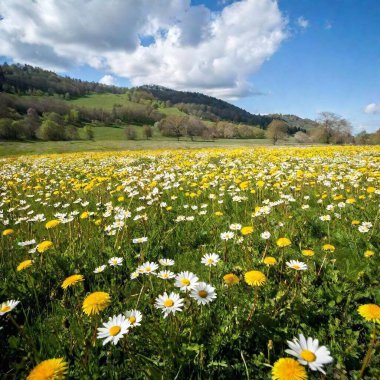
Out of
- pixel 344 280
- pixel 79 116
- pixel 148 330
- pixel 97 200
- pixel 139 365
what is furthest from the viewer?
pixel 79 116

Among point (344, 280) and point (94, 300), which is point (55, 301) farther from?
point (344, 280)

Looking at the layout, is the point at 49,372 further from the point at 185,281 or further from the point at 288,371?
the point at 288,371

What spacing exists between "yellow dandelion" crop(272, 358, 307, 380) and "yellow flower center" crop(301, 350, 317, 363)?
0.05 metres

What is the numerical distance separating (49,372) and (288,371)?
45.9 inches

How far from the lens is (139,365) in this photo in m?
1.69

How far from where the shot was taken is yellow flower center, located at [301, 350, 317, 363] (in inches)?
51.2

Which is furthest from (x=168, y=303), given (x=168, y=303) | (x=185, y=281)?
(x=185, y=281)

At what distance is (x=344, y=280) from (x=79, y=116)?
121409 millimetres

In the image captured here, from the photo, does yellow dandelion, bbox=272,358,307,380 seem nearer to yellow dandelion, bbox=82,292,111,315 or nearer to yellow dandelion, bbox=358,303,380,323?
yellow dandelion, bbox=358,303,380,323

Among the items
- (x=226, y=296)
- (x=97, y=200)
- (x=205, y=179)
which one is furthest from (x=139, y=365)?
(x=205, y=179)

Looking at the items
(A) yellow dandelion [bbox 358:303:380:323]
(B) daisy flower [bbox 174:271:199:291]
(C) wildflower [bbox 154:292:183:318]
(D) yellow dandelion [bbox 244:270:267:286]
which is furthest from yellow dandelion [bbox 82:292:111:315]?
(A) yellow dandelion [bbox 358:303:380:323]

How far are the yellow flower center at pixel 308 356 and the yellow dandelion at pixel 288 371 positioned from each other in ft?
0.18

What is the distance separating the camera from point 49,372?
1280mm

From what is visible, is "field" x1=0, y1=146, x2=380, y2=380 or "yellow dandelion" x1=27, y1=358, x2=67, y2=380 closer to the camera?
"yellow dandelion" x1=27, y1=358, x2=67, y2=380
